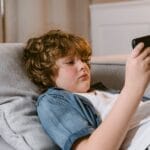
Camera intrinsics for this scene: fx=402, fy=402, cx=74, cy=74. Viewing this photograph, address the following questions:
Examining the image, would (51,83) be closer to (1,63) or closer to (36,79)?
(36,79)

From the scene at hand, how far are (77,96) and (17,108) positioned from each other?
173mm

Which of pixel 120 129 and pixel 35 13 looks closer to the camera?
pixel 120 129

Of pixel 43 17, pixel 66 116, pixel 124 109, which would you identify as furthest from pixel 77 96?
pixel 43 17

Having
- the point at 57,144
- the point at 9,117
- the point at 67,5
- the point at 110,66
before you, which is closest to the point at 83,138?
the point at 57,144

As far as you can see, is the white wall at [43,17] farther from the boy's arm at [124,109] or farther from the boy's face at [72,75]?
the boy's arm at [124,109]

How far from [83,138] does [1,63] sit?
39cm

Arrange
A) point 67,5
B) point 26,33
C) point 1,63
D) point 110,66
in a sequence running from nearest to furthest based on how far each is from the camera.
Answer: point 1,63
point 110,66
point 26,33
point 67,5

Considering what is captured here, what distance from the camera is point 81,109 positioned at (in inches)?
42.3

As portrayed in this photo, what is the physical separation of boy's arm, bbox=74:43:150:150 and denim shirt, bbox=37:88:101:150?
0.14 feet

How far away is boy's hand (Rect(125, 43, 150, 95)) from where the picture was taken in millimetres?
950

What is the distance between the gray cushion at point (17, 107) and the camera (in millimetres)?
1051

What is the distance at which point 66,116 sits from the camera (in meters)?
1.03

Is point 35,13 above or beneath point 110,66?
above

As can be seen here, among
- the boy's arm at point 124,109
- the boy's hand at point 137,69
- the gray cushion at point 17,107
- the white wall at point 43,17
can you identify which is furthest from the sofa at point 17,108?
the white wall at point 43,17
